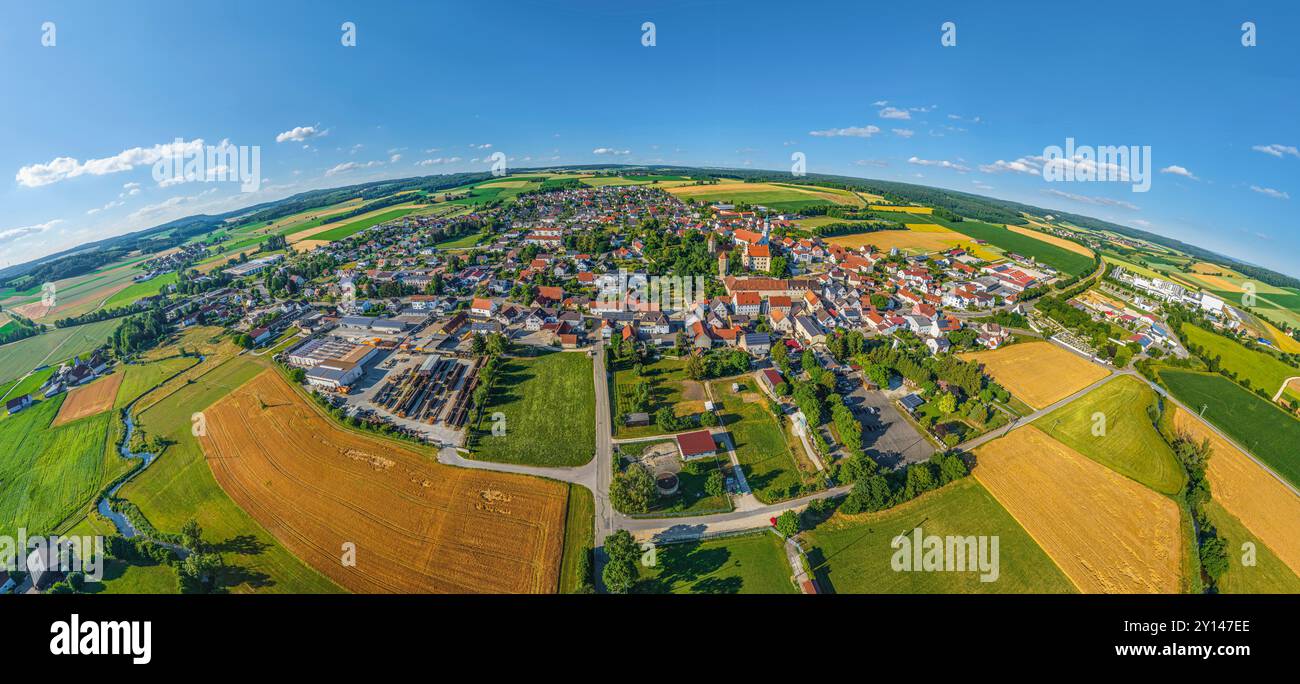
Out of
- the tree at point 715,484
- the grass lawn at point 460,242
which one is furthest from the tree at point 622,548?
the grass lawn at point 460,242

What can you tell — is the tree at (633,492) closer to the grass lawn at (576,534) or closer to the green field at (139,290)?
the grass lawn at (576,534)

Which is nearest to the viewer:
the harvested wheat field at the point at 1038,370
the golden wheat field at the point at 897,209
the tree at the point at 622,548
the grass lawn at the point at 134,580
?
the tree at the point at 622,548

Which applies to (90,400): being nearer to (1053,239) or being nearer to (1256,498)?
(1256,498)

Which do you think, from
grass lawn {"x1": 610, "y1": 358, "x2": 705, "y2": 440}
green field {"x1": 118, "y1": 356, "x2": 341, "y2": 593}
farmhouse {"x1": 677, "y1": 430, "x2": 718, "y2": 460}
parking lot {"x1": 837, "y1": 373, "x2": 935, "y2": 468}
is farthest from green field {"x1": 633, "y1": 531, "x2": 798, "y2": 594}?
green field {"x1": 118, "y1": 356, "x2": 341, "y2": 593}

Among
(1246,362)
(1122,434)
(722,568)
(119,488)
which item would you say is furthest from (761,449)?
(1246,362)

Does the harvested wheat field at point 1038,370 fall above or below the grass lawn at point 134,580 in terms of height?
above
